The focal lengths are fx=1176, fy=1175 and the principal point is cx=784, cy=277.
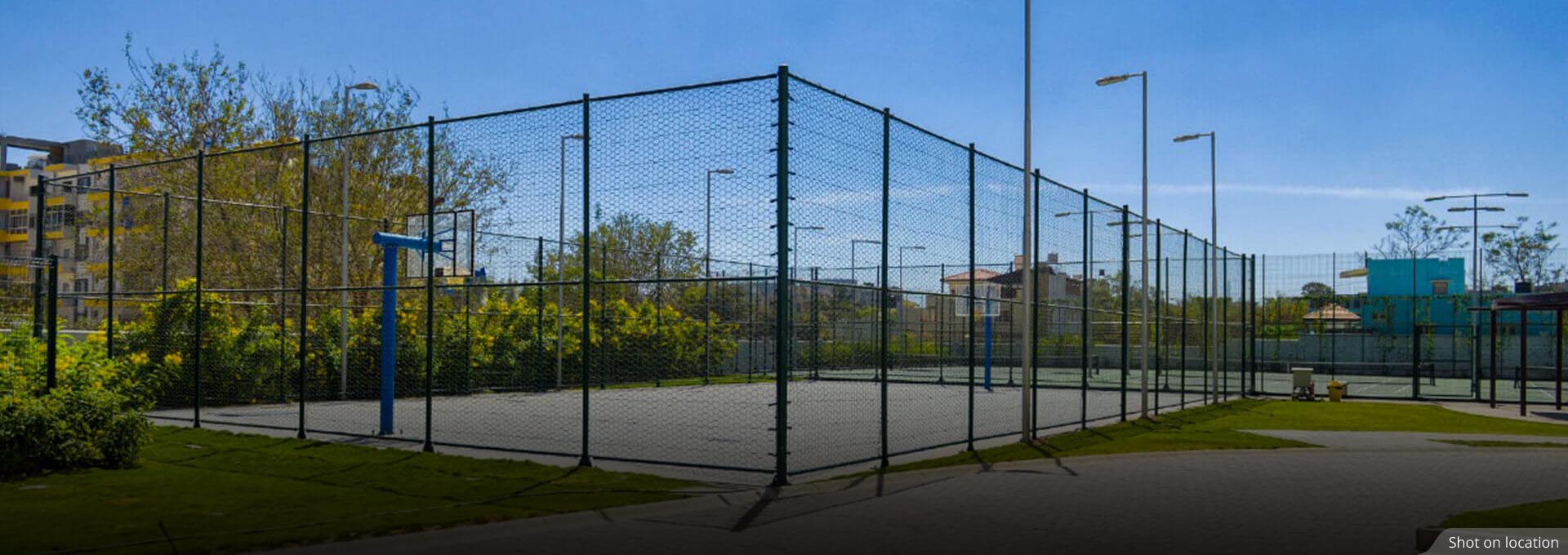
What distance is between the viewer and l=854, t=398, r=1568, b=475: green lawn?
14148 millimetres

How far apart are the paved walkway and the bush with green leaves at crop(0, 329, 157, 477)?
16.9 ft

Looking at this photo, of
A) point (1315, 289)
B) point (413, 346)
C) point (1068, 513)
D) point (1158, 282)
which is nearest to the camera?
point (1068, 513)

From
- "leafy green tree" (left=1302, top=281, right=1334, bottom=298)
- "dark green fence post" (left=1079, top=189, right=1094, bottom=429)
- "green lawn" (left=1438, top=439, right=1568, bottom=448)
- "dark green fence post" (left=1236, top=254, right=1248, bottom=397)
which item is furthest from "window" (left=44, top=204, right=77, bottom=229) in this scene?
"leafy green tree" (left=1302, top=281, right=1334, bottom=298)

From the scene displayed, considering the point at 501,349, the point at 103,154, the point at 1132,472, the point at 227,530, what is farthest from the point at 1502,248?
the point at 227,530

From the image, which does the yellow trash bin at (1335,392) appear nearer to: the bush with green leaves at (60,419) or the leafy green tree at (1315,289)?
the leafy green tree at (1315,289)

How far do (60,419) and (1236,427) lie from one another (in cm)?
1600

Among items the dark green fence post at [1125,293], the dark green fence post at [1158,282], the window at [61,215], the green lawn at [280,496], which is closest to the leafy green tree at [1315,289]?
the dark green fence post at [1158,282]

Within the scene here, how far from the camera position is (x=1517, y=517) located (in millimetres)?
9164

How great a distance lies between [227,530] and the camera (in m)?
8.01

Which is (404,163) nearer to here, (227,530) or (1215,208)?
(1215,208)

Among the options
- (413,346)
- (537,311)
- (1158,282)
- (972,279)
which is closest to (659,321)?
(537,311)

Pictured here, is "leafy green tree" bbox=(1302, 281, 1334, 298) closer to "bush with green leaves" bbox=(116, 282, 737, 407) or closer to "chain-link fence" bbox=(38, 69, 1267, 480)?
"chain-link fence" bbox=(38, 69, 1267, 480)

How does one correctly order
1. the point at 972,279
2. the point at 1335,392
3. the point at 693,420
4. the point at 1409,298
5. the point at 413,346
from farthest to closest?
the point at 1409,298
the point at 1335,392
the point at 413,346
the point at 693,420
the point at 972,279

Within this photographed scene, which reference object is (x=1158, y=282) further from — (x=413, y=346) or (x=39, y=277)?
(x=39, y=277)
